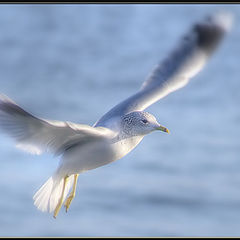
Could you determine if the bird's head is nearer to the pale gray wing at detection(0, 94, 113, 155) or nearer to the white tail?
the pale gray wing at detection(0, 94, 113, 155)

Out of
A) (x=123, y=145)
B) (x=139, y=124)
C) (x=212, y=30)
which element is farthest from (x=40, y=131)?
(x=212, y=30)

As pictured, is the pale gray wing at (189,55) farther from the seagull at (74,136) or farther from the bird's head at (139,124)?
the bird's head at (139,124)

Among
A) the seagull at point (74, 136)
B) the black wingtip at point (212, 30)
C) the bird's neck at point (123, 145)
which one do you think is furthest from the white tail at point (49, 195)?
the black wingtip at point (212, 30)

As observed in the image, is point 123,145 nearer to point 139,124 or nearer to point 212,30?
point 139,124

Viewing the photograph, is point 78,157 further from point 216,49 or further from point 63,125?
point 216,49

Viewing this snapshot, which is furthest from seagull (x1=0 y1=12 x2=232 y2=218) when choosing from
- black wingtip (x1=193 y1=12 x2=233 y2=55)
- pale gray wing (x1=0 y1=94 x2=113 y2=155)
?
black wingtip (x1=193 y1=12 x2=233 y2=55)

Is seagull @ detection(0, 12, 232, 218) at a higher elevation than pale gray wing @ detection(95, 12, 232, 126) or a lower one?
lower

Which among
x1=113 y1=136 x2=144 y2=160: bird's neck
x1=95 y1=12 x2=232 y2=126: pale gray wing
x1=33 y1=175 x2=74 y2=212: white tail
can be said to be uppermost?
x1=95 y1=12 x2=232 y2=126: pale gray wing
